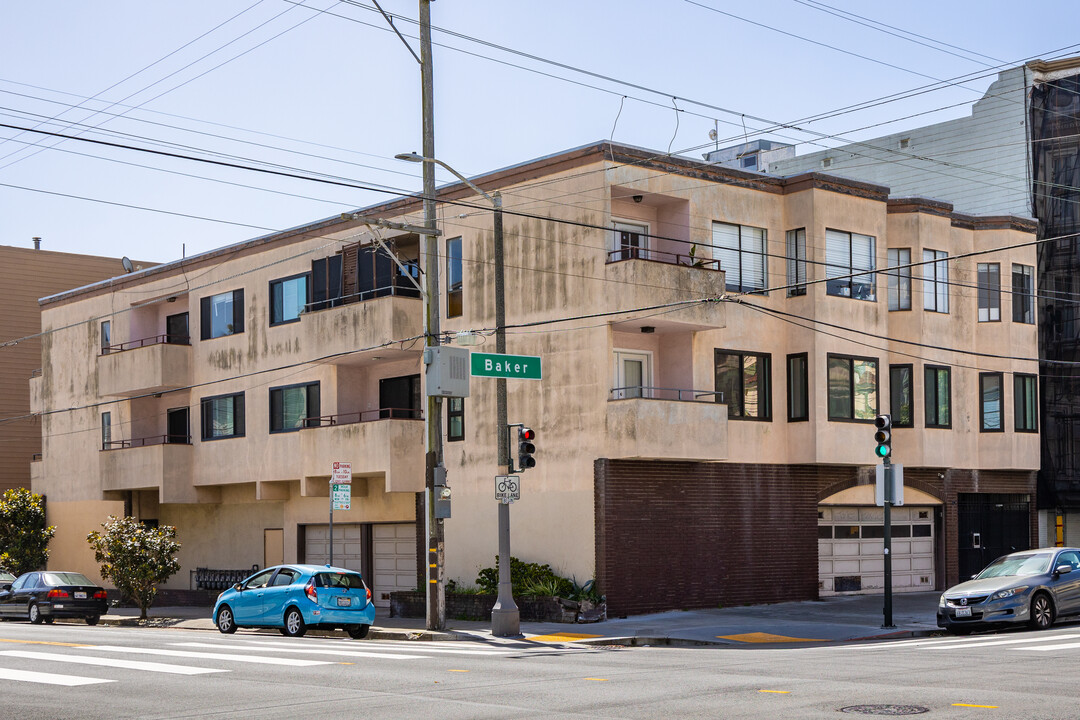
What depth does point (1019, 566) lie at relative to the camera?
2314cm

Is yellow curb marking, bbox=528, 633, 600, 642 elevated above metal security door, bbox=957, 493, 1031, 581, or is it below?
below

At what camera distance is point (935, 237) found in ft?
109

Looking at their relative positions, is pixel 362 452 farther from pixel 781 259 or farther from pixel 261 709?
pixel 261 709

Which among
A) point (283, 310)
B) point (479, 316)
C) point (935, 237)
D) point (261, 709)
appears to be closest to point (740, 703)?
point (261, 709)

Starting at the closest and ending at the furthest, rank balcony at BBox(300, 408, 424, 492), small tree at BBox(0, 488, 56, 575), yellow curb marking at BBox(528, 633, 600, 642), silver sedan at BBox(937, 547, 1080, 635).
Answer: silver sedan at BBox(937, 547, 1080, 635) → yellow curb marking at BBox(528, 633, 600, 642) → balcony at BBox(300, 408, 424, 492) → small tree at BBox(0, 488, 56, 575)

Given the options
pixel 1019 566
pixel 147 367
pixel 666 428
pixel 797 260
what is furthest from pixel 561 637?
pixel 147 367

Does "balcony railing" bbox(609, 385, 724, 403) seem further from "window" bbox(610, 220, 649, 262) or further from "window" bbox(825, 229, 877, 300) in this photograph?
"window" bbox(825, 229, 877, 300)

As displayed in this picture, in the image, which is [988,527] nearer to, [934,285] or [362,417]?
[934,285]

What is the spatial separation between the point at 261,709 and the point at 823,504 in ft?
72.3

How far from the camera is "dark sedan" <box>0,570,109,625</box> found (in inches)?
1265

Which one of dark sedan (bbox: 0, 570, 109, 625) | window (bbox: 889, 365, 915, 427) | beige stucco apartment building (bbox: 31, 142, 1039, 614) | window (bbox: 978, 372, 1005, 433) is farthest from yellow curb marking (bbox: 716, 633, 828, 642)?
dark sedan (bbox: 0, 570, 109, 625)

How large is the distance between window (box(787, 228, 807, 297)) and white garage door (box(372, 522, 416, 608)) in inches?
474

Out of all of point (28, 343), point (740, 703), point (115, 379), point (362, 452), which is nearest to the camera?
point (740, 703)

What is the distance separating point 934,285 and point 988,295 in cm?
243
